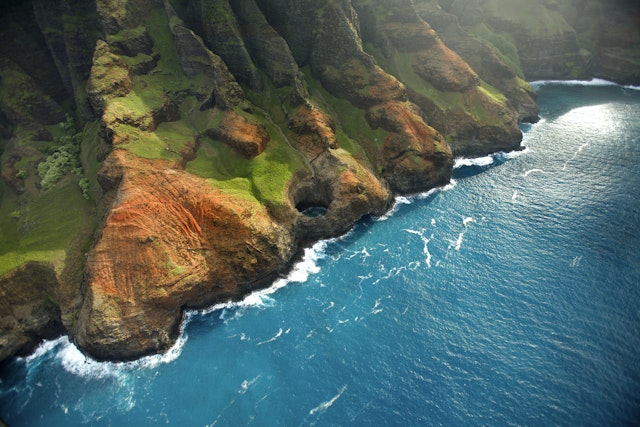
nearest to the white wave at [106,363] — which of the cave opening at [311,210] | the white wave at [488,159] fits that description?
the cave opening at [311,210]

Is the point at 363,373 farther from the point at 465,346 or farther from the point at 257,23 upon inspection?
the point at 257,23

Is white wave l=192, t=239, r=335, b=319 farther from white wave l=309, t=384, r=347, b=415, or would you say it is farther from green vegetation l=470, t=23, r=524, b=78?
green vegetation l=470, t=23, r=524, b=78

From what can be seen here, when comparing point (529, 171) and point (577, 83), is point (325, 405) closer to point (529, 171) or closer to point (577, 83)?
point (529, 171)

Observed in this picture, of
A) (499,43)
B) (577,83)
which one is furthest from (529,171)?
(577,83)

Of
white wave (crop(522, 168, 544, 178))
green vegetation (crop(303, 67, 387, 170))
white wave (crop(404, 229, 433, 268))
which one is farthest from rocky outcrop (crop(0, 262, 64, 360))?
white wave (crop(522, 168, 544, 178))

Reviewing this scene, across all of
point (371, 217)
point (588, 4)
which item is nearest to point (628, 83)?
point (588, 4)
